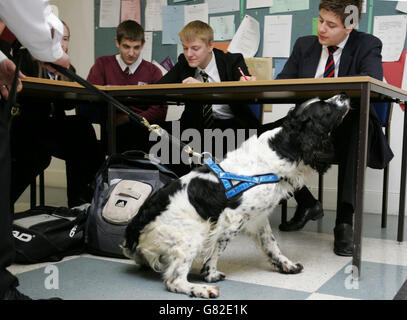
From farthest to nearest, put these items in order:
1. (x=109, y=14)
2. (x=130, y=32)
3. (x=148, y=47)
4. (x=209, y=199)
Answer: (x=109, y=14) → (x=148, y=47) → (x=130, y=32) → (x=209, y=199)

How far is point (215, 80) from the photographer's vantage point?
321cm

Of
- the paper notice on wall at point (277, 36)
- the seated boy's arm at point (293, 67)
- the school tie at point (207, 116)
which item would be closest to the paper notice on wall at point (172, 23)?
the paper notice on wall at point (277, 36)

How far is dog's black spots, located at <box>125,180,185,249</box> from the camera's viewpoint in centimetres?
176

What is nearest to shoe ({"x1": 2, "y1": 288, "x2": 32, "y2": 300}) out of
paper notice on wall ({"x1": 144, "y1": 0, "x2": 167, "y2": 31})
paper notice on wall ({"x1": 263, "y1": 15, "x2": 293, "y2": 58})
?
paper notice on wall ({"x1": 263, "y1": 15, "x2": 293, "y2": 58})

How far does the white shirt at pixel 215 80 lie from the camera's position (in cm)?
314

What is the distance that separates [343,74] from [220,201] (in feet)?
4.54

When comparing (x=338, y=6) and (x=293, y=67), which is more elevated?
(x=338, y=6)

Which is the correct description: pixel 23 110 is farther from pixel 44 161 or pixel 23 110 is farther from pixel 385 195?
pixel 385 195

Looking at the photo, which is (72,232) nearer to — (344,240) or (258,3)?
(344,240)

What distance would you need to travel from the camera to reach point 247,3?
394 centimetres

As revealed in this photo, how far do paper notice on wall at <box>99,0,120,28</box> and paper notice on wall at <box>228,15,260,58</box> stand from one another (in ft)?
4.56

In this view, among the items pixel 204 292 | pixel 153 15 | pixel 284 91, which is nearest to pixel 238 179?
pixel 204 292

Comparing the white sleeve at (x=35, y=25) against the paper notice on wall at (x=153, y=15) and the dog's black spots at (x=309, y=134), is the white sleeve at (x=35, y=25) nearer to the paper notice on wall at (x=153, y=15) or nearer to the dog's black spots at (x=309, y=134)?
the dog's black spots at (x=309, y=134)

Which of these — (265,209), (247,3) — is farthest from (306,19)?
(265,209)
